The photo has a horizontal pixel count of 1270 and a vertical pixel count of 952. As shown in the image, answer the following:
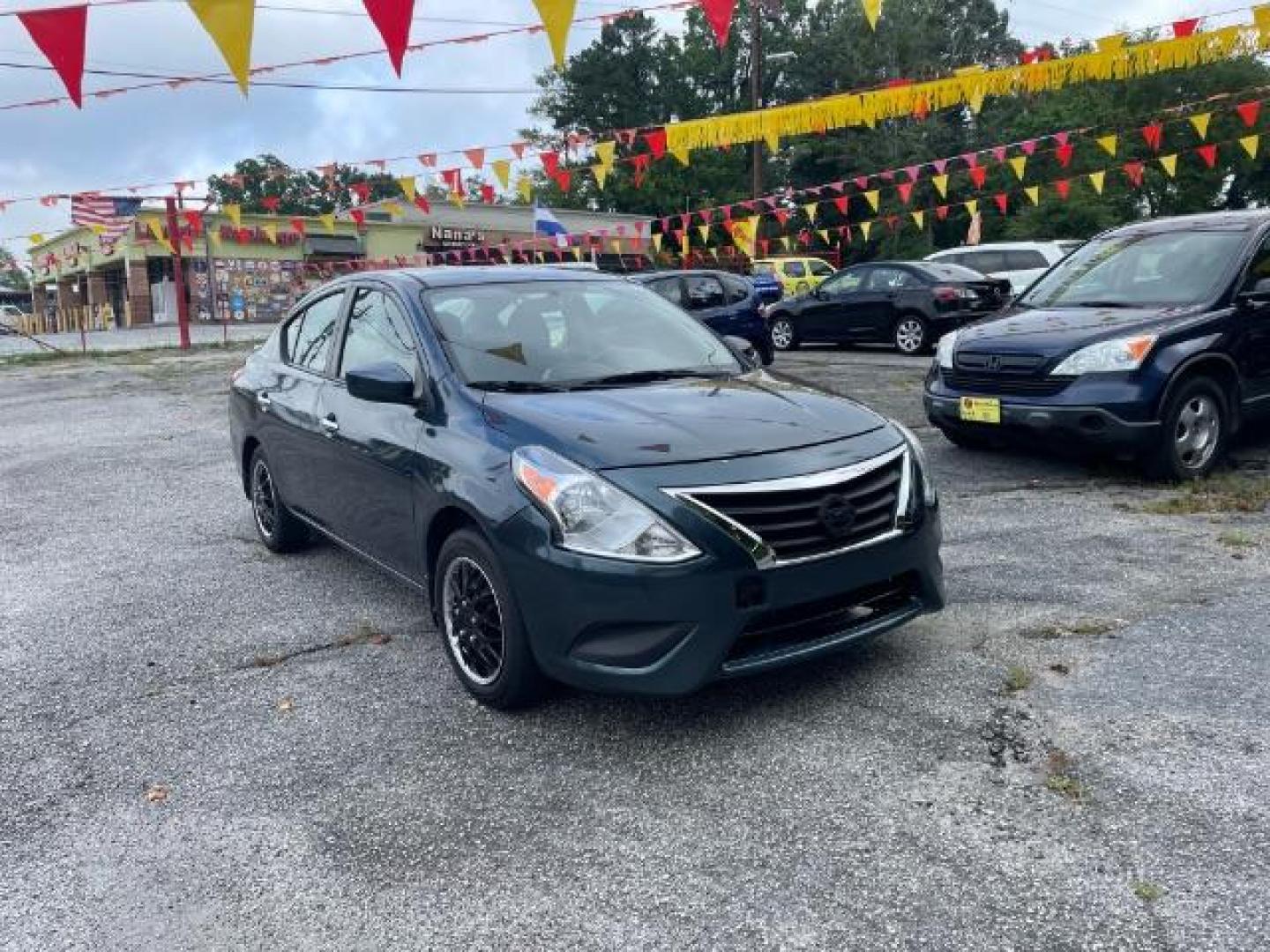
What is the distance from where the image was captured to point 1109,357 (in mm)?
6188

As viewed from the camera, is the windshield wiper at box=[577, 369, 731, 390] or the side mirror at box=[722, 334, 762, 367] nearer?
the windshield wiper at box=[577, 369, 731, 390]

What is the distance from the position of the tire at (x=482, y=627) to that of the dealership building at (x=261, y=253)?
31.7 meters

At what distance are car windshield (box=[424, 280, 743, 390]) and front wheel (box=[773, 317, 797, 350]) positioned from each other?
12888mm

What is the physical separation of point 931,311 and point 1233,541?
414 inches

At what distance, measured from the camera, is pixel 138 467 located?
870 cm

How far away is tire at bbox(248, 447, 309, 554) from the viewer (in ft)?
18.4

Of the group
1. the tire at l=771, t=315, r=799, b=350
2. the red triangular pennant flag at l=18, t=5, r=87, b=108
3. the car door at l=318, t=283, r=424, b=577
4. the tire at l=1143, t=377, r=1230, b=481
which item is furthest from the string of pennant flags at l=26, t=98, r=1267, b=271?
the car door at l=318, t=283, r=424, b=577

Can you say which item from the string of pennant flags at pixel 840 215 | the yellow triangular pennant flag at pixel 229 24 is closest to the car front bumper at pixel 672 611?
the yellow triangular pennant flag at pixel 229 24

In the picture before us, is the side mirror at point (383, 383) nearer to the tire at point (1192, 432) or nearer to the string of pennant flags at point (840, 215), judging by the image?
the tire at point (1192, 432)

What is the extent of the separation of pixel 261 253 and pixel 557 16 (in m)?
34.6

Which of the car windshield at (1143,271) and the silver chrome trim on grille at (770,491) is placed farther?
the car windshield at (1143,271)

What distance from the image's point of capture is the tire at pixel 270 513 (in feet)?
18.4

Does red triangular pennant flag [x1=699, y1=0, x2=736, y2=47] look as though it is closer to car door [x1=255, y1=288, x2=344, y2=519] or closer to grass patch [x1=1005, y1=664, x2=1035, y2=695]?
car door [x1=255, y1=288, x2=344, y2=519]

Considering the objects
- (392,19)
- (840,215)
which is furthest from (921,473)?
(840,215)
